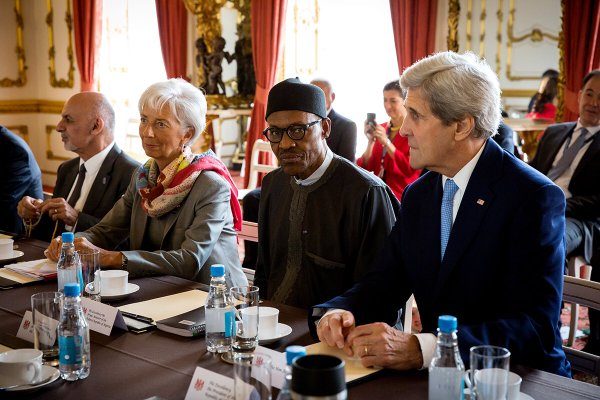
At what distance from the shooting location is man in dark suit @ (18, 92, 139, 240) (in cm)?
327

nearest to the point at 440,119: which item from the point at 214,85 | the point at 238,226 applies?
the point at 238,226

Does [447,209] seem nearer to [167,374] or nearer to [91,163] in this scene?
[167,374]

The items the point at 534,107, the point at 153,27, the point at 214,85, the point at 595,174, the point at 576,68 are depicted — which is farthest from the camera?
the point at 153,27

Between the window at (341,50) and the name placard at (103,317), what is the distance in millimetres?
6111

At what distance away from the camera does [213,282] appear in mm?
1639

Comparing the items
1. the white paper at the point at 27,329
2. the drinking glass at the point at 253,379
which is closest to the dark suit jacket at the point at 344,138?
the white paper at the point at 27,329

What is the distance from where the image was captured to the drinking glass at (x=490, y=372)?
1162 mm

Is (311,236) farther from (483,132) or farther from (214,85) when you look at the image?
(214,85)

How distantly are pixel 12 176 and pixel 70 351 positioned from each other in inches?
109

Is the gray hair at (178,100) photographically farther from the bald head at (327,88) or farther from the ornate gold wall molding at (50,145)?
the ornate gold wall molding at (50,145)

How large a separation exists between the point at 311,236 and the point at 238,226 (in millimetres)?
518

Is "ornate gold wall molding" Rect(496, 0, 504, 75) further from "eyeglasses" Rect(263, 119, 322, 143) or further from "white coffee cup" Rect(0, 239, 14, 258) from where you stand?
"white coffee cup" Rect(0, 239, 14, 258)

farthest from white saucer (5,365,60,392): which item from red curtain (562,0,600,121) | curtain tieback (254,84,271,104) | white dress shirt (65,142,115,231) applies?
curtain tieback (254,84,271,104)

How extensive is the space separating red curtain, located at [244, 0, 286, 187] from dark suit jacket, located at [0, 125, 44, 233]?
3.57 m
